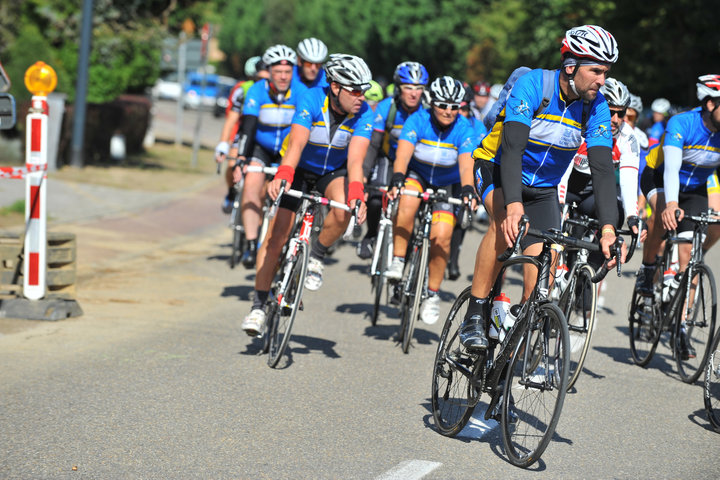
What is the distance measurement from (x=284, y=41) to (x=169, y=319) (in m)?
75.3

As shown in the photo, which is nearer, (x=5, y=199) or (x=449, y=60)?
(x=5, y=199)

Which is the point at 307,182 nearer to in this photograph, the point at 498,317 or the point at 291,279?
the point at 291,279

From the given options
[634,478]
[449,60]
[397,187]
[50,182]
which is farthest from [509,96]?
[449,60]

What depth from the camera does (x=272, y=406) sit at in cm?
608

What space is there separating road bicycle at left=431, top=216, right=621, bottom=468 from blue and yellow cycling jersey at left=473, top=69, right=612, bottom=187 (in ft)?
1.94

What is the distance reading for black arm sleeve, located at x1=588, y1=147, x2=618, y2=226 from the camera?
5184 mm

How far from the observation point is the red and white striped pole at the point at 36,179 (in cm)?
789

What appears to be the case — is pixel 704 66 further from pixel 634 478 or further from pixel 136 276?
pixel 634 478

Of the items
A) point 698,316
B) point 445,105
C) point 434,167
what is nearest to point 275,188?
point 445,105

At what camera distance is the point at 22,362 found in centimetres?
681

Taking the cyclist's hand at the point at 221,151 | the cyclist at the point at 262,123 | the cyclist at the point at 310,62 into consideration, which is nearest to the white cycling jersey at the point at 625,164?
the cyclist at the point at 310,62

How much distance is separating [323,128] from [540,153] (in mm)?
2187

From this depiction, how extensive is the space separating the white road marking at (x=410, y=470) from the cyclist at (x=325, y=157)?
226 cm

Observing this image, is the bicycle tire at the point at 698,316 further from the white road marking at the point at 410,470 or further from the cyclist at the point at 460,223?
the white road marking at the point at 410,470
